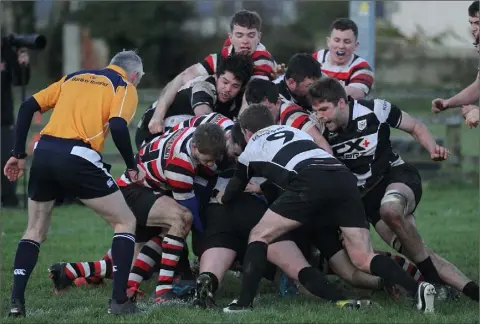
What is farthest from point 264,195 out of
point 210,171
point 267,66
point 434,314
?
point 434,314

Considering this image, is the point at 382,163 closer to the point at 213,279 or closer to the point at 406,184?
the point at 406,184

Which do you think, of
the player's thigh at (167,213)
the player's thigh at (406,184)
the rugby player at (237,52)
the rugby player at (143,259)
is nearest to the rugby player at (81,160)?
the player's thigh at (167,213)

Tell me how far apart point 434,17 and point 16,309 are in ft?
74.3

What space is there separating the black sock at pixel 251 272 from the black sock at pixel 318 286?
0.36 metres

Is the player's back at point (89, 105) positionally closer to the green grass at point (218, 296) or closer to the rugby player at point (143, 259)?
the rugby player at point (143, 259)

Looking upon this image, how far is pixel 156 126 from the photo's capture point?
8195 millimetres

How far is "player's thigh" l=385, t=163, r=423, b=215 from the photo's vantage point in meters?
7.58

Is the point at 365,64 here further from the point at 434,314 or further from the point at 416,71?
the point at 416,71

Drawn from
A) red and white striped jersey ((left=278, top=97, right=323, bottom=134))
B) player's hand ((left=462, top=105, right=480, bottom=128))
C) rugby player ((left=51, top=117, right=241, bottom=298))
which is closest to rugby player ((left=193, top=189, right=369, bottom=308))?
rugby player ((left=51, top=117, right=241, bottom=298))

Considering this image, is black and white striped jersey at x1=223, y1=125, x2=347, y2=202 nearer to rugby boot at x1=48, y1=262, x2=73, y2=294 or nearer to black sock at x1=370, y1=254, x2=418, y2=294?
black sock at x1=370, y1=254, x2=418, y2=294

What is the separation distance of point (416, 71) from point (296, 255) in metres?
20.9

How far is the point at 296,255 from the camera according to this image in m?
7.20

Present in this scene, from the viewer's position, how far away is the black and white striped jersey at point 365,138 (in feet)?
24.7

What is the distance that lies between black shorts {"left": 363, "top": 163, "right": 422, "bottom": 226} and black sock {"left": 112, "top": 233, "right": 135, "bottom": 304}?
6.71ft
